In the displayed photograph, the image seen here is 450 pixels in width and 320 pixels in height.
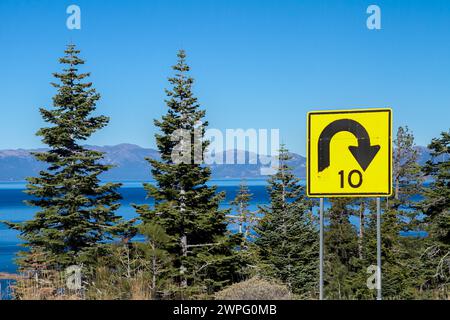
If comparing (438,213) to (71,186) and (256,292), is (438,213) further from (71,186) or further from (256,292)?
(256,292)

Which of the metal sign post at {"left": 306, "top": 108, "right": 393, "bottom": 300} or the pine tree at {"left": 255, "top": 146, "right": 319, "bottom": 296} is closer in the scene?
the metal sign post at {"left": 306, "top": 108, "right": 393, "bottom": 300}

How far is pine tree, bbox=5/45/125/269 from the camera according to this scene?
1145 inches

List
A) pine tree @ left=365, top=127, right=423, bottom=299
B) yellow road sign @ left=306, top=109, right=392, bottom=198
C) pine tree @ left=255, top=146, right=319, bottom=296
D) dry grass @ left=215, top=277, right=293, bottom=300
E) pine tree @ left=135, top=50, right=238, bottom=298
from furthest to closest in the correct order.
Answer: pine tree @ left=255, top=146, right=319, bottom=296, pine tree @ left=365, top=127, right=423, bottom=299, pine tree @ left=135, top=50, right=238, bottom=298, dry grass @ left=215, top=277, right=293, bottom=300, yellow road sign @ left=306, top=109, right=392, bottom=198

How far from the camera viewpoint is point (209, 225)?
28.7 m

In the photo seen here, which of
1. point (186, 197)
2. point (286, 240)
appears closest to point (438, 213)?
point (286, 240)

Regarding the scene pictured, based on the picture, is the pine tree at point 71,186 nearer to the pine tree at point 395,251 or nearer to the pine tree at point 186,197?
the pine tree at point 186,197

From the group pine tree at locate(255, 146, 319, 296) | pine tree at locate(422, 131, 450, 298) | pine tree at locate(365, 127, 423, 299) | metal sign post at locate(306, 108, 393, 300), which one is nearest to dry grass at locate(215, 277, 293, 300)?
metal sign post at locate(306, 108, 393, 300)

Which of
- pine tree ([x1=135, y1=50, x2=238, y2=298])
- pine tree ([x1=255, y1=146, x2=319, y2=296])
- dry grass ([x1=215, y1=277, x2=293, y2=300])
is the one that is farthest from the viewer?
pine tree ([x1=255, y1=146, x2=319, y2=296])

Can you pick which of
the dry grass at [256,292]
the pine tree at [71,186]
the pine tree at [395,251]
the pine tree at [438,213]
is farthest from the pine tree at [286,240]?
the dry grass at [256,292]

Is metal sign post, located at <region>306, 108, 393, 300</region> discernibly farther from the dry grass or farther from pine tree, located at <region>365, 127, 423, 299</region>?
pine tree, located at <region>365, 127, 423, 299</region>

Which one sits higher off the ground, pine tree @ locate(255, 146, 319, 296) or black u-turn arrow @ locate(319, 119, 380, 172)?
black u-turn arrow @ locate(319, 119, 380, 172)

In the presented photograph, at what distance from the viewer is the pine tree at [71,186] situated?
29094 mm

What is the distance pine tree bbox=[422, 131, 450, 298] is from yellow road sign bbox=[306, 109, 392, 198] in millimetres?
24141

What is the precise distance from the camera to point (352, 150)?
7.03m
